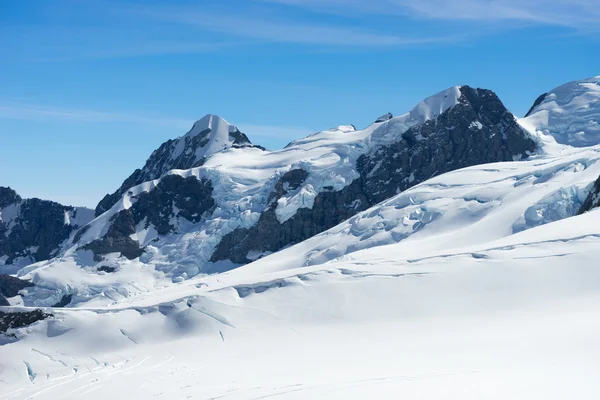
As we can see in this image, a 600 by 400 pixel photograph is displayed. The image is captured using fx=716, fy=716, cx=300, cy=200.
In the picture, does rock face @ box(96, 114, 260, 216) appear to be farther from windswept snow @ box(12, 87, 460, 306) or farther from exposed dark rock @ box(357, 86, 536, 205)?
exposed dark rock @ box(357, 86, 536, 205)

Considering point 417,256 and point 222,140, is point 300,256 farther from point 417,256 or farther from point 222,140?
point 222,140

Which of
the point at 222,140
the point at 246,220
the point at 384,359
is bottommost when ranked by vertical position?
the point at 384,359

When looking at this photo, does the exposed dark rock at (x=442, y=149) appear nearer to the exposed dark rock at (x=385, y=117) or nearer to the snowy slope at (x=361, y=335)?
the exposed dark rock at (x=385, y=117)

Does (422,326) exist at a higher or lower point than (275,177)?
lower

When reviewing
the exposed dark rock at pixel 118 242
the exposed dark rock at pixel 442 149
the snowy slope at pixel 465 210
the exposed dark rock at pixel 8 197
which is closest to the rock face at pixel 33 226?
the exposed dark rock at pixel 8 197

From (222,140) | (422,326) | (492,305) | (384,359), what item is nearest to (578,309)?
(492,305)

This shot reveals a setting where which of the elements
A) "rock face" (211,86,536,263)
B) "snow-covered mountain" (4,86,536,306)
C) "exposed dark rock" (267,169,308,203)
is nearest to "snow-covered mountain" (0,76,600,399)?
"snow-covered mountain" (4,86,536,306)

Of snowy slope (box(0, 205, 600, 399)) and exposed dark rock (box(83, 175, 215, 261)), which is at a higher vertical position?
exposed dark rock (box(83, 175, 215, 261))
